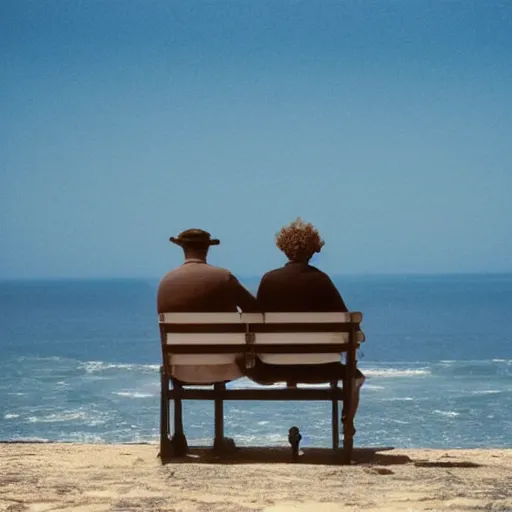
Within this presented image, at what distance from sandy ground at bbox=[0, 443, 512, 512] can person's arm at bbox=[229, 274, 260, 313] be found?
1.16 meters

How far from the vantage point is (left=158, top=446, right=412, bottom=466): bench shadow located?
Result: 28.5 ft

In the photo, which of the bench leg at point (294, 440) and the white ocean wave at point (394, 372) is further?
the white ocean wave at point (394, 372)

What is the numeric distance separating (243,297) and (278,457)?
4.21ft

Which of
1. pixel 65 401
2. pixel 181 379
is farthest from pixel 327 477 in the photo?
pixel 65 401

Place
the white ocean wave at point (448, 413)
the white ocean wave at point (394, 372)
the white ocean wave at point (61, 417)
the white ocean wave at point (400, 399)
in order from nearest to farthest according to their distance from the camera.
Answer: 1. the white ocean wave at point (61, 417)
2. the white ocean wave at point (448, 413)
3. the white ocean wave at point (400, 399)
4. the white ocean wave at point (394, 372)

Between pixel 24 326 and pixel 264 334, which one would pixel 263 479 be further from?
pixel 24 326

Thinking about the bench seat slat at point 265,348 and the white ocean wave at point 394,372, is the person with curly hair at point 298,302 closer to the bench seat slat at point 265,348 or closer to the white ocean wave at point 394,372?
the bench seat slat at point 265,348

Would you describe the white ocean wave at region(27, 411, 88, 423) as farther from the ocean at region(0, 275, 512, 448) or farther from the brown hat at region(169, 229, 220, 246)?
the brown hat at region(169, 229, 220, 246)

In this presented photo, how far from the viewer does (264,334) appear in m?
8.62

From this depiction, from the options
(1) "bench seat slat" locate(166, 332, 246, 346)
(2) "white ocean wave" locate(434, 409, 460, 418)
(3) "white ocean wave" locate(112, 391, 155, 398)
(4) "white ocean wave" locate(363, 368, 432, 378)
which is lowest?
(2) "white ocean wave" locate(434, 409, 460, 418)

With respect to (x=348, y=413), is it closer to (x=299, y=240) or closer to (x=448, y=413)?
A: (x=299, y=240)

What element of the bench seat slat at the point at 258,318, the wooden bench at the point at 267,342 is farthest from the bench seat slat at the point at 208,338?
the bench seat slat at the point at 258,318

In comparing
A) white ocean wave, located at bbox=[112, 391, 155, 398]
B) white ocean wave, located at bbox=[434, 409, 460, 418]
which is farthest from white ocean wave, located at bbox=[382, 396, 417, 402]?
white ocean wave, located at bbox=[112, 391, 155, 398]

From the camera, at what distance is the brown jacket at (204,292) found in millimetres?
8844
